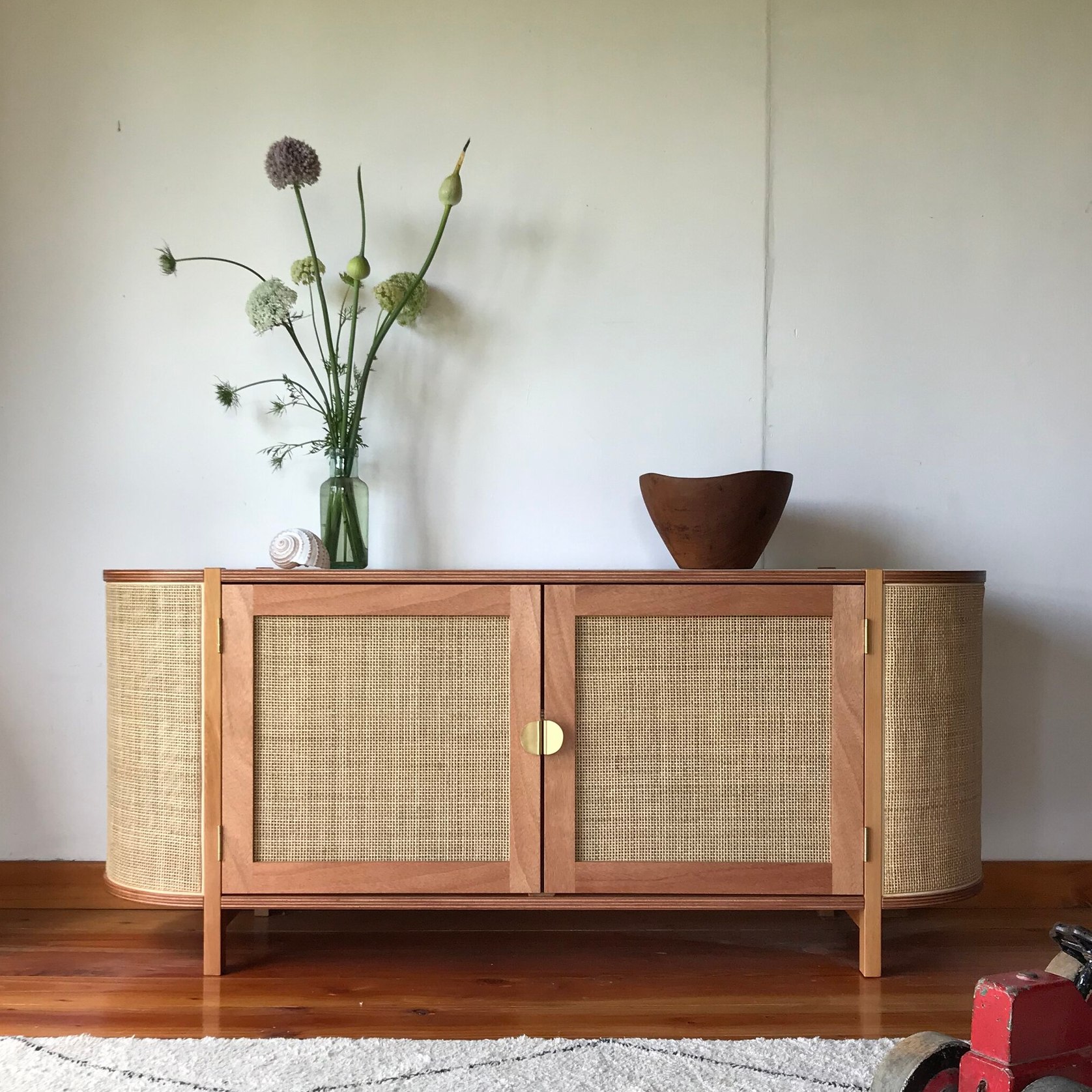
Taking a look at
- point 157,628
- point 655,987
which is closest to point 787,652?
point 655,987

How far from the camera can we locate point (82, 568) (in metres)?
2.10

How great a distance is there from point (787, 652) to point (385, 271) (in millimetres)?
1178

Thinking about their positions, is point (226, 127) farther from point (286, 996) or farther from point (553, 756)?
point (286, 996)

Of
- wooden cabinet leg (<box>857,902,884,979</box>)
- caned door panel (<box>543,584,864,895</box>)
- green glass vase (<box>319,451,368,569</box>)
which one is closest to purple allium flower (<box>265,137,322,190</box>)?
green glass vase (<box>319,451,368,569</box>)

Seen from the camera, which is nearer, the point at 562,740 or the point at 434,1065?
the point at 434,1065

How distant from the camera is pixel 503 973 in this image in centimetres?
170

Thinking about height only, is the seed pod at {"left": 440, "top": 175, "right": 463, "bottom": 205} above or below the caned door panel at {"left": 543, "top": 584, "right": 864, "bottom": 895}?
above

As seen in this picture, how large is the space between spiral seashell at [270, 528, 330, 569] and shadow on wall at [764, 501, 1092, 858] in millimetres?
953

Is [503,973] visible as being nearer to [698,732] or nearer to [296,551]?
[698,732]

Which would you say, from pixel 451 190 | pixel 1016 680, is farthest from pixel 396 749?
pixel 1016 680

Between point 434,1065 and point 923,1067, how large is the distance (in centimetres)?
70

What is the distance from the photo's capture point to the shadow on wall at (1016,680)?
2094 millimetres

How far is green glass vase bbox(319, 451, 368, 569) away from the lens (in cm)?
191

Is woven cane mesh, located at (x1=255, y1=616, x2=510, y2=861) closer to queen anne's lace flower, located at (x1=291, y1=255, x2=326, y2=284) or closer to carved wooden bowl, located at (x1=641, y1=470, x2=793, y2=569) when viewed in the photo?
carved wooden bowl, located at (x1=641, y1=470, x2=793, y2=569)
